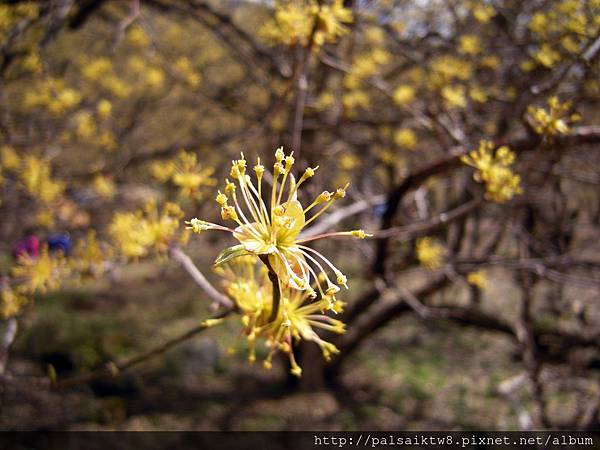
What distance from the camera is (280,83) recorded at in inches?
195

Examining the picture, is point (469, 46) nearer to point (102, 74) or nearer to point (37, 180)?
point (37, 180)

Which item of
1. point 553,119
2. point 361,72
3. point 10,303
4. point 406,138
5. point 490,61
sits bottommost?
point 10,303

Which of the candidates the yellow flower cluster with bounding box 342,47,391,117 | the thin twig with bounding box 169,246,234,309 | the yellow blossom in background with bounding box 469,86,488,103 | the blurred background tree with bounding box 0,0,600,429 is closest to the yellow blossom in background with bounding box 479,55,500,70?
the blurred background tree with bounding box 0,0,600,429

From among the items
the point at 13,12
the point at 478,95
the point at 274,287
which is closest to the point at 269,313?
the point at 274,287

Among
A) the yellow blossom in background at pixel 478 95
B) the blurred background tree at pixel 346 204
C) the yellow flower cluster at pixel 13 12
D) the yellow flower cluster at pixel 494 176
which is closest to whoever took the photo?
the yellow flower cluster at pixel 494 176

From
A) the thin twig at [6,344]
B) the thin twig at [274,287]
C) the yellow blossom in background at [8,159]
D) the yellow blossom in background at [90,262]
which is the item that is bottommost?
the thin twig at [6,344]

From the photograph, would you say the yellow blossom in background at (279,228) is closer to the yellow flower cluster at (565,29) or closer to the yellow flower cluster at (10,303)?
the yellow flower cluster at (565,29)

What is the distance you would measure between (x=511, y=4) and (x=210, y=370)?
5.75 m

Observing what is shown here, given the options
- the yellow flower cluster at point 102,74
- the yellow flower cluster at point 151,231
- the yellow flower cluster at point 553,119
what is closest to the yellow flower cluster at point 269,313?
the yellow flower cluster at point 151,231

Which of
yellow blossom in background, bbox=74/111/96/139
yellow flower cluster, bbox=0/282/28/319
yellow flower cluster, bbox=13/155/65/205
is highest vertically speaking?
yellow blossom in background, bbox=74/111/96/139

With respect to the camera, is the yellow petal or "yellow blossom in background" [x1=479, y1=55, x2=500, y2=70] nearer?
the yellow petal

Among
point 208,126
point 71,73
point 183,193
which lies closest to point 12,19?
point 183,193

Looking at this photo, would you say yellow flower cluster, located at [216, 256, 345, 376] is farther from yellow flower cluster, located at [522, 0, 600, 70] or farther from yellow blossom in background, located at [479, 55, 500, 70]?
yellow blossom in background, located at [479, 55, 500, 70]

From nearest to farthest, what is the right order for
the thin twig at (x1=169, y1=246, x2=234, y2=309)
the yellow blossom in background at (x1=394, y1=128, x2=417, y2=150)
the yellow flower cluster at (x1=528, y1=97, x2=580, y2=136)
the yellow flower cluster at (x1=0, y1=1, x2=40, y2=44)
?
A: the thin twig at (x1=169, y1=246, x2=234, y2=309) → the yellow flower cluster at (x1=528, y1=97, x2=580, y2=136) → the yellow flower cluster at (x1=0, y1=1, x2=40, y2=44) → the yellow blossom in background at (x1=394, y1=128, x2=417, y2=150)
